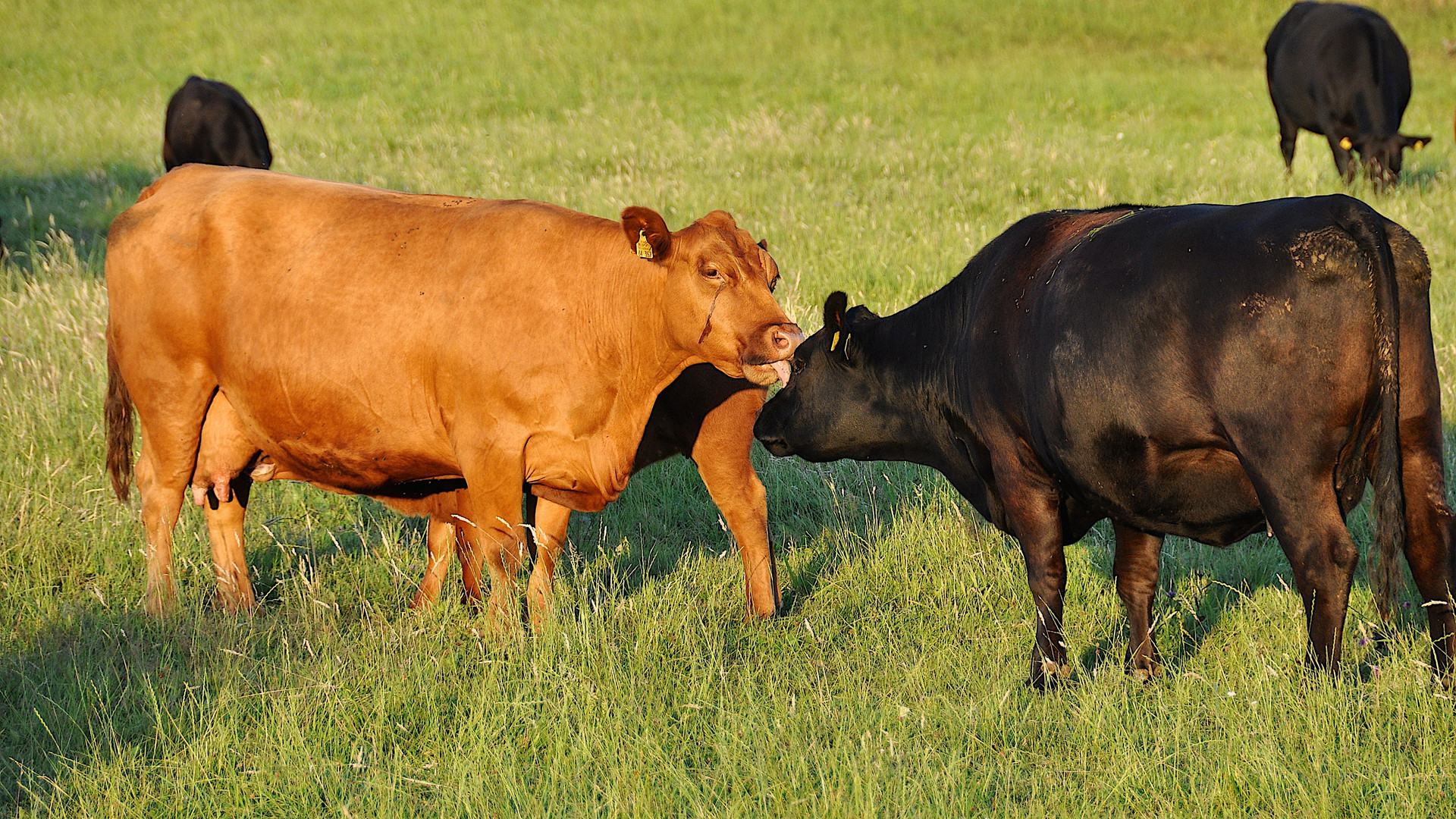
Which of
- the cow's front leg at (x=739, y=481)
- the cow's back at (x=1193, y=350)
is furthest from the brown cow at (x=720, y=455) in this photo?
the cow's back at (x=1193, y=350)

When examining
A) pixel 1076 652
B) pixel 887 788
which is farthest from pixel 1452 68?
pixel 887 788

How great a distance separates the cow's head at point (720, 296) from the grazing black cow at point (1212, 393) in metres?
0.80

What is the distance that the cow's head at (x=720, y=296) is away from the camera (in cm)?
430

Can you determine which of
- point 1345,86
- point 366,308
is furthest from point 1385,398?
point 1345,86

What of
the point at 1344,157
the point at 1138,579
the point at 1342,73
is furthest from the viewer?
the point at 1342,73

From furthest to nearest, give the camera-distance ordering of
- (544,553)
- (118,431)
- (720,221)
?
(118,431) → (544,553) → (720,221)

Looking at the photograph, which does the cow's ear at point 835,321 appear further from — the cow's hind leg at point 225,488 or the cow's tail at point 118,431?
the cow's tail at point 118,431

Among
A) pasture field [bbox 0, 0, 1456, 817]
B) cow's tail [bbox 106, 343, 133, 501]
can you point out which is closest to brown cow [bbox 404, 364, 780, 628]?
pasture field [bbox 0, 0, 1456, 817]

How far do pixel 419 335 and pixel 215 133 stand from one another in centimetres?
1022

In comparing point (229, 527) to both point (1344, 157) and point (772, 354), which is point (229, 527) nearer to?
point (772, 354)

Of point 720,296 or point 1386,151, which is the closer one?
point 720,296

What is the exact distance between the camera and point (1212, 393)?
3.60 metres

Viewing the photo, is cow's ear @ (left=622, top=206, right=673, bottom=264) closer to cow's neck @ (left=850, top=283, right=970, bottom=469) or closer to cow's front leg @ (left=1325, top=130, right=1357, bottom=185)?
cow's neck @ (left=850, top=283, right=970, bottom=469)

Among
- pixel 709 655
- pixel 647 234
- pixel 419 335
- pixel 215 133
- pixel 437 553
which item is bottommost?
pixel 437 553
